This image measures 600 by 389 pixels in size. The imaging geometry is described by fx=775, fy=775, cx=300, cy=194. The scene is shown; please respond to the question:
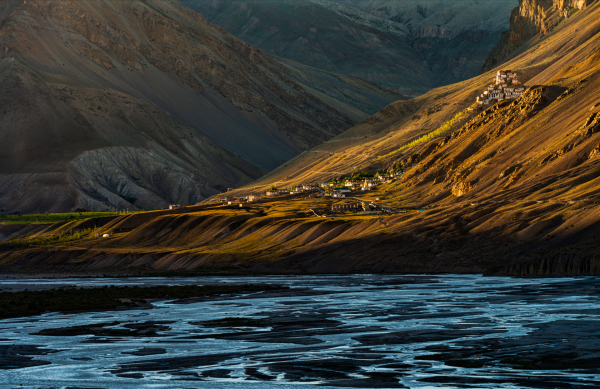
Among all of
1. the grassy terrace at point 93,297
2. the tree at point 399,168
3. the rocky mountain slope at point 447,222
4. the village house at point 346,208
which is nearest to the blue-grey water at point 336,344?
the grassy terrace at point 93,297

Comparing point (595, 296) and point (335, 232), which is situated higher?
point (335, 232)

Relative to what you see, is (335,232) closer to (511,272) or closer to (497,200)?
(497,200)

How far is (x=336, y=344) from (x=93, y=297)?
122ft

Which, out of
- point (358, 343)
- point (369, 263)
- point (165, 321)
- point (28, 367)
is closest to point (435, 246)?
point (369, 263)

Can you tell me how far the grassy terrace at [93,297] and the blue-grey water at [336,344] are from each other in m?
3.40

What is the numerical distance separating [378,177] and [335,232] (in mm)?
80275

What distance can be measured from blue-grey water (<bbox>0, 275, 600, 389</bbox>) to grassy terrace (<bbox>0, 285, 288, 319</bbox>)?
340 cm

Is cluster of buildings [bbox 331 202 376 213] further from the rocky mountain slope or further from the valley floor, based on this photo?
the rocky mountain slope

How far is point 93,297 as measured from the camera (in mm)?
73000

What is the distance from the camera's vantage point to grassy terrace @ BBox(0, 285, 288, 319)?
64619 millimetres

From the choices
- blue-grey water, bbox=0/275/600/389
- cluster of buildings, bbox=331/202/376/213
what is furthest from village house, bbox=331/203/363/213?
blue-grey water, bbox=0/275/600/389

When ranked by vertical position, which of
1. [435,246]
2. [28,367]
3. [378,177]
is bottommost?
[28,367]

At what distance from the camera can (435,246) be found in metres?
102

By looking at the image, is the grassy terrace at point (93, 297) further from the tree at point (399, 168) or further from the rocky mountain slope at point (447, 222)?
the tree at point (399, 168)
